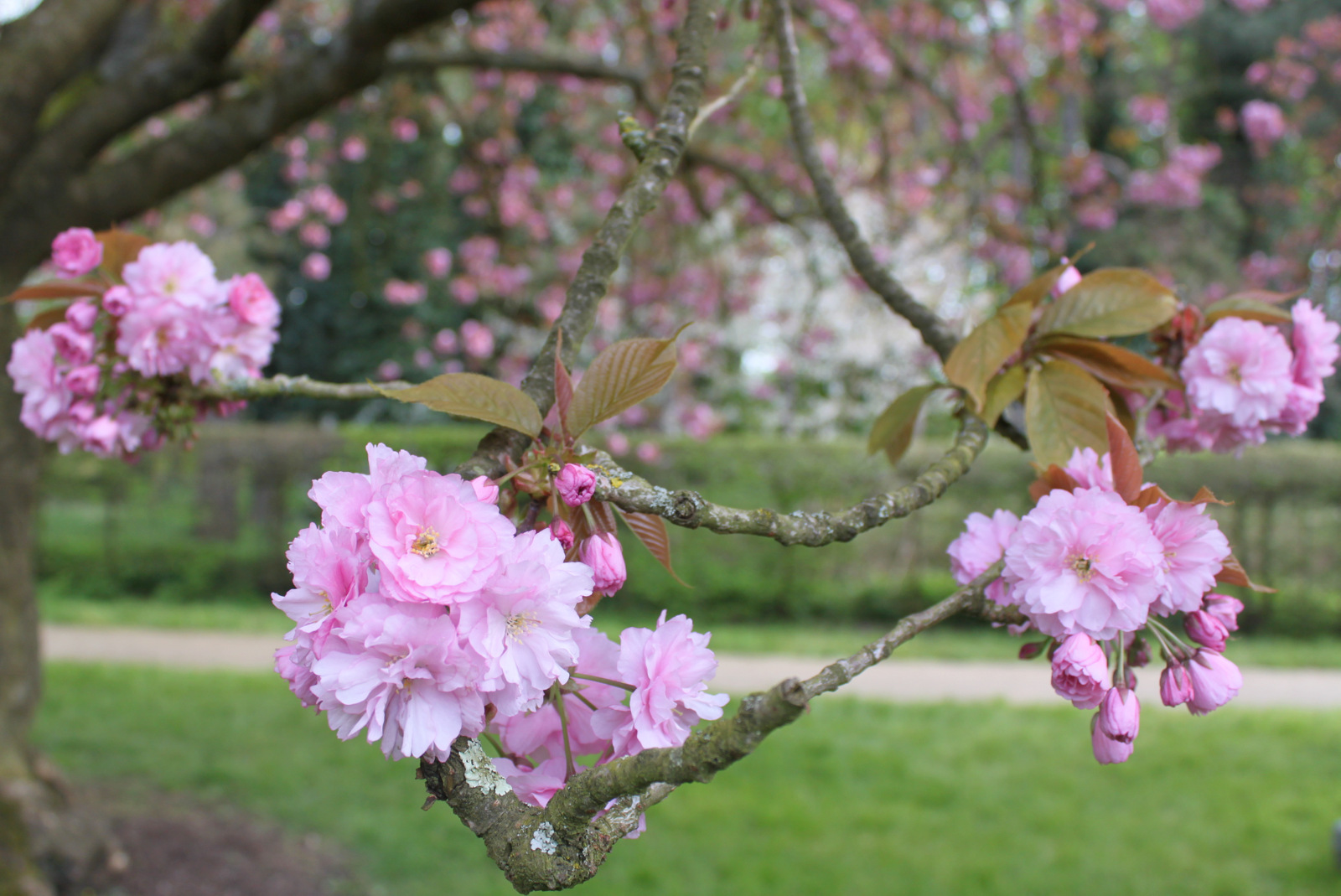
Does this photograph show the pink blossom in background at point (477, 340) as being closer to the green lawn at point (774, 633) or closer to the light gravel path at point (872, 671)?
the green lawn at point (774, 633)

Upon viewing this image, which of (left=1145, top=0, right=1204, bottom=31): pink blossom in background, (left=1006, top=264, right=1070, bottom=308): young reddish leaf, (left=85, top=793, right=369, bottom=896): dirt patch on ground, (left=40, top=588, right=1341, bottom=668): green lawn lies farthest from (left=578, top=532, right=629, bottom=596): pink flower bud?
(left=1145, top=0, right=1204, bottom=31): pink blossom in background

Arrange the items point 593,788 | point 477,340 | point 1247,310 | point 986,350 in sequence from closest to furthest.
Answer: point 593,788
point 986,350
point 1247,310
point 477,340

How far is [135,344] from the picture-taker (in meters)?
1.25

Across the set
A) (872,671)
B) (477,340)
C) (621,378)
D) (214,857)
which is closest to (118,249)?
(621,378)

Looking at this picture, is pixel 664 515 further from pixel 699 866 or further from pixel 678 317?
pixel 678 317

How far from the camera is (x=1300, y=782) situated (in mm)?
4086

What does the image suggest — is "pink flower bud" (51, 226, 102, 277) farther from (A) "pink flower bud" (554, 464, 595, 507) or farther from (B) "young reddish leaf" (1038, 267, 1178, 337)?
(B) "young reddish leaf" (1038, 267, 1178, 337)

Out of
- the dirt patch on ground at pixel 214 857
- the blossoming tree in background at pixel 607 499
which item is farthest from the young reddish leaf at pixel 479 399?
the dirt patch on ground at pixel 214 857

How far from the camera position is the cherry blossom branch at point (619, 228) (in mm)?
809

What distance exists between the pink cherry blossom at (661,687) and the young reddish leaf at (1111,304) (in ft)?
2.25

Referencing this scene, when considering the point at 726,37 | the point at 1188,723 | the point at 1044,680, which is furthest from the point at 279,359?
the point at 1188,723

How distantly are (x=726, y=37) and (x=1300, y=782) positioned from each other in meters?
4.52

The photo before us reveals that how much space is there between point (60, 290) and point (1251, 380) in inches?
61.2

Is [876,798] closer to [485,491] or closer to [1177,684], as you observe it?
[1177,684]
